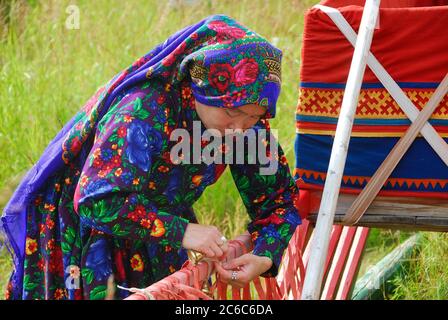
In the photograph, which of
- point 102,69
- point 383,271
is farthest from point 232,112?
point 102,69

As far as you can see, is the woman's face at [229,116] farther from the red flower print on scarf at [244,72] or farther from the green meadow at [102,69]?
the green meadow at [102,69]

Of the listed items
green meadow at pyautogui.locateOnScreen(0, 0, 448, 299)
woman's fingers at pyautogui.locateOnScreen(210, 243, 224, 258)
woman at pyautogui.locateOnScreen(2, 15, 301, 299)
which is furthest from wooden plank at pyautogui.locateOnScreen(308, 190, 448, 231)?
green meadow at pyautogui.locateOnScreen(0, 0, 448, 299)

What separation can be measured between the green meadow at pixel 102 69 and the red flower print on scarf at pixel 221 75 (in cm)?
187

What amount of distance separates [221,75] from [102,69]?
3.03 meters

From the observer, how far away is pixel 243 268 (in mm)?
2686

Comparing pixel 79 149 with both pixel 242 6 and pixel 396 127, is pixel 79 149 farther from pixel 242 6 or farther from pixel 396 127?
pixel 242 6

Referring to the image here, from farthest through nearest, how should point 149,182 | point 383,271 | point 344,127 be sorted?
point 383,271 < point 344,127 < point 149,182

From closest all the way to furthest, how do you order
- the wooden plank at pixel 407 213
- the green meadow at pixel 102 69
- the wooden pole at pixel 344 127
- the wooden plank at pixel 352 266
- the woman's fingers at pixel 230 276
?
the woman's fingers at pixel 230 276 < the wooden pole at pixel 344 127 < the wooden plank at pixel 407 213 < the wooden plank at pixel 352 266 < the green meadow at pixel 102 69

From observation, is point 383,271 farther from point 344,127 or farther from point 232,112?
point 232,112

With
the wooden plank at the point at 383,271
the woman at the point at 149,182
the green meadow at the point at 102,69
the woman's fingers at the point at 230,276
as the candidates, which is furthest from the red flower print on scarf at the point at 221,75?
the wooden plank at the point at 383,271

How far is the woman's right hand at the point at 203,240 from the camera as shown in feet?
8.11

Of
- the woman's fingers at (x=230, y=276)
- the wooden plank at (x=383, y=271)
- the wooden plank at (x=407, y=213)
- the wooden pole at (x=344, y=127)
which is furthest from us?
the wooden plank at (x=383, y=271)

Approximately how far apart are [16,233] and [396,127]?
45.5 inches

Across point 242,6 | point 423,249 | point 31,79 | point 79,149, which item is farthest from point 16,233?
point 242,6
